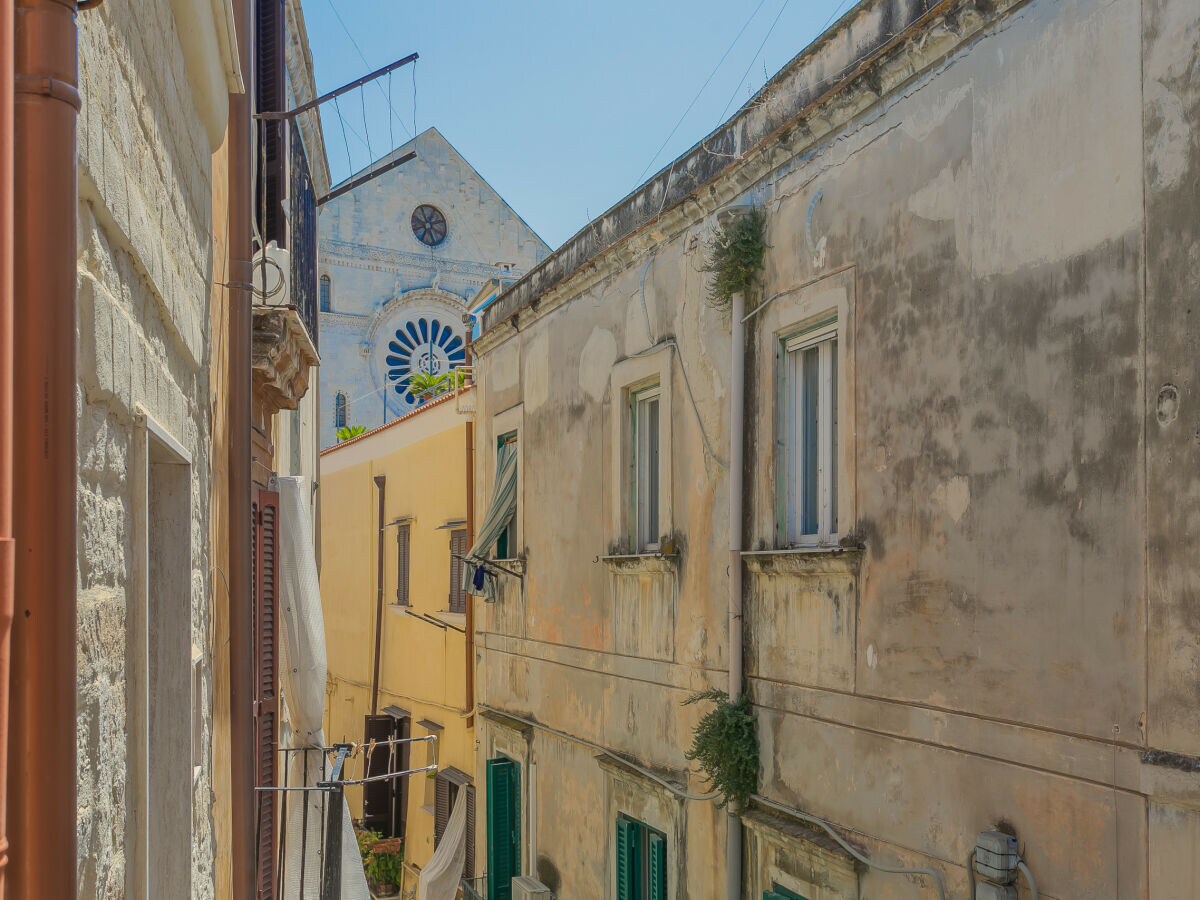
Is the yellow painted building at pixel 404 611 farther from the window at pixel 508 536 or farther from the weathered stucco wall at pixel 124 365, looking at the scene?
the weathered stucco wall at pixel 124 365

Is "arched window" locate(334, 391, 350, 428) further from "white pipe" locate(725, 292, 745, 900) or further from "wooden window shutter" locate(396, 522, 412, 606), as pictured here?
"white pipe" locate(725, 292, 745, 900)

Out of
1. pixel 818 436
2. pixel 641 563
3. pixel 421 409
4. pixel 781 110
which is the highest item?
pixel 781 110

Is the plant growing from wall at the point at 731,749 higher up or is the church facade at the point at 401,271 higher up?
the church facade at the point at 401,271

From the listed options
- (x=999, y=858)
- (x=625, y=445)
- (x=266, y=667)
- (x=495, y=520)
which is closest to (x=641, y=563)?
(x=625, y=445)

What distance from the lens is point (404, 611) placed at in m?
17.2

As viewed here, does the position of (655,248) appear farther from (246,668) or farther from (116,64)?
(116,64)

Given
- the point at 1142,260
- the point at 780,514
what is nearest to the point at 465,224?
the point at 780,514

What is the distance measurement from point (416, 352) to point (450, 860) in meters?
22.9

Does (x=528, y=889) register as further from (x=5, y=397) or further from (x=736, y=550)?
(x=5, y=397)

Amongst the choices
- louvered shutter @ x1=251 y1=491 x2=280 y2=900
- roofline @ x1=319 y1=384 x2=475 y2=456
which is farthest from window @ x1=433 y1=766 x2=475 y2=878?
louvered shutter @ x1=251 y1=491 x2=280 y2=900

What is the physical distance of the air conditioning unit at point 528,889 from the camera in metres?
10.8

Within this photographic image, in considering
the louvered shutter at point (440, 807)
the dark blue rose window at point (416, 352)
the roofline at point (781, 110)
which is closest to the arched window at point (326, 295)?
the dark blue rose window at point (416, 352)

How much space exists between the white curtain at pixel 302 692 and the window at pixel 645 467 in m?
2.42

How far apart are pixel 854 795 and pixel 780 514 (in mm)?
1623
